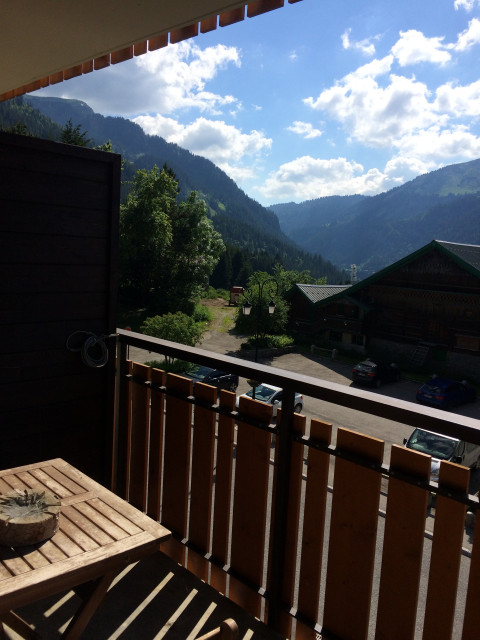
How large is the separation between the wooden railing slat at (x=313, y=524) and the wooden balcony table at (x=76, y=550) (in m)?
0.54

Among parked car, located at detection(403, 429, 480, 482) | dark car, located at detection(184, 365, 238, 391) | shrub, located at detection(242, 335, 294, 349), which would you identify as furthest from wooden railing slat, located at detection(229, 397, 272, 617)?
shrub, located at detection(242, 335, 294, 349)

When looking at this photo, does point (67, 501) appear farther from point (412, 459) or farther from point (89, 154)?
point (89, 154)

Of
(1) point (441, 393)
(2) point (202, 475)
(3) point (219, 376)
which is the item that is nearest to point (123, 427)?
(2) point (202, 475)

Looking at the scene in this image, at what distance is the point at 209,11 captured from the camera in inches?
82.6

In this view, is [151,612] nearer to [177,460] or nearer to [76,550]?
[177,460]

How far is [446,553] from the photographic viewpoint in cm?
134

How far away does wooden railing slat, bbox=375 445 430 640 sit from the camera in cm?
141

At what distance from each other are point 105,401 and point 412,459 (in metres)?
1.82

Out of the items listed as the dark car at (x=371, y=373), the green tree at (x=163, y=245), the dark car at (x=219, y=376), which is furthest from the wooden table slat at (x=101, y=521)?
the green tree at (x=163, y=245)

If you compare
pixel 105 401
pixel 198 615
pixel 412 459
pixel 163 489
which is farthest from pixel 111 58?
pixel 198 615

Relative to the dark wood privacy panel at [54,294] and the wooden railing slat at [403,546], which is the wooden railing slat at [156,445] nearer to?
the dark wood privacy panel at [54,294]

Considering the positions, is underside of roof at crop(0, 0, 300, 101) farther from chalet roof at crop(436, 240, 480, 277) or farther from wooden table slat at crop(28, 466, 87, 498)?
chalet roof at crop(436, 240, 480, 277)

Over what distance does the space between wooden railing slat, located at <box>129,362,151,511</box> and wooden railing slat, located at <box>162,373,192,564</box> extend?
0.20 metres

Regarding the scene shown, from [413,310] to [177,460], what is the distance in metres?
30.7
